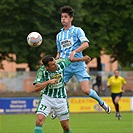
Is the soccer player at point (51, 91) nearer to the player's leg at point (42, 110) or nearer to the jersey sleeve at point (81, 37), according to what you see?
the player's leg at point (42, 110)

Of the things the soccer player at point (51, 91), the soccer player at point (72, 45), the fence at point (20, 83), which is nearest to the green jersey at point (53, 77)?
the soccer player at point (51, 91)

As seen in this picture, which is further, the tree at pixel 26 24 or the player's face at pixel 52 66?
the tree at pixel 26 24

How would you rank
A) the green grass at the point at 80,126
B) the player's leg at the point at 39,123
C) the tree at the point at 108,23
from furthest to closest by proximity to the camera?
the tree at the point at 108,23, the green grass at the point at 80,126, the player's leg at the point at 39,123

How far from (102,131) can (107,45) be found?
30911 mm

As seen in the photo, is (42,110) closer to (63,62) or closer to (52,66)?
(52,66)

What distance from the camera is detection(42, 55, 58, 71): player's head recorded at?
12195 millimetres

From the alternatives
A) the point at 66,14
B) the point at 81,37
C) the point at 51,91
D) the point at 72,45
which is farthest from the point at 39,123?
the point at 66,14

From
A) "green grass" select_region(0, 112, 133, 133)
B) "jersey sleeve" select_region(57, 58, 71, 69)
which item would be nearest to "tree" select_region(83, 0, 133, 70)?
"green grass" select_region(0, 112, 133, 133)

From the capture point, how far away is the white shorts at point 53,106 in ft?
41.0

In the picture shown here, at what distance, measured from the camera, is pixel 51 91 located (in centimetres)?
1253

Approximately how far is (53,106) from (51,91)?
0.34 m

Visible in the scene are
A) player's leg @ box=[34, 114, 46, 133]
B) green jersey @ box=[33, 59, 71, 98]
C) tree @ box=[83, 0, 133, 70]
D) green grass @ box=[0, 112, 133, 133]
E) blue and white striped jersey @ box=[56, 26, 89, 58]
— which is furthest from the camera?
tree @ box=[83, 0, 133, 70]

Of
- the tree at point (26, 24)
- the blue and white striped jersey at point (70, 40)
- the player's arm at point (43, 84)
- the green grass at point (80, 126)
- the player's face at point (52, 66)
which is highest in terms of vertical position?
the tree at point (26, 24)

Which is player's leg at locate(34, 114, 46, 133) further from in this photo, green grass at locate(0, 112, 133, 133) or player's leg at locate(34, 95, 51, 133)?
green grass at locate(0, 112, 133, 133)
